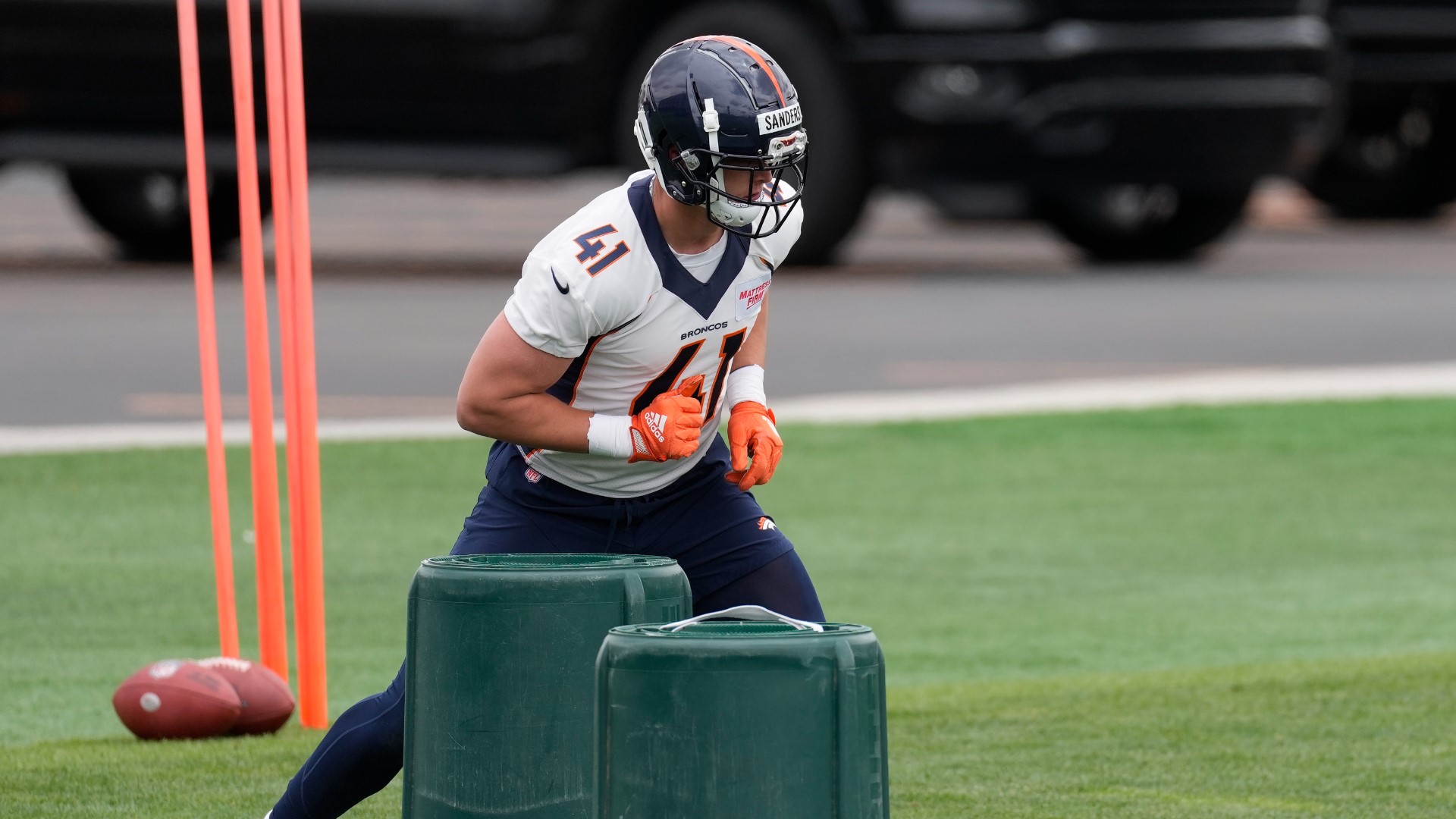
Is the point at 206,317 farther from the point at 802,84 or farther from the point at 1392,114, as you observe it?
the point at 1392,114

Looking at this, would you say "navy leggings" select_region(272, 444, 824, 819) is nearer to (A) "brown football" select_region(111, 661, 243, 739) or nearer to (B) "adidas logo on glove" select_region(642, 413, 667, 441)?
(B) "adidas logo on glove" select_region(642, 413, 667, 441)

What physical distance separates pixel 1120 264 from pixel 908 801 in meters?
13.7

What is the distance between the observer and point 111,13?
1555 cm

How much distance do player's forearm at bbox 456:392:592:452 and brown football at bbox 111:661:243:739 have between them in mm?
1740

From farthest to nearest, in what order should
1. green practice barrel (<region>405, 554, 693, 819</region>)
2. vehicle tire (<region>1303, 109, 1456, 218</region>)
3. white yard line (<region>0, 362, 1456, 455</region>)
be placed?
vehicle tire (<region>1303, 109, 1456, 218</region>) < white yard line (<region>0, 362, 1456, 455</region>) < green practice barrel (<region>405, 554, 693, 819</region>)

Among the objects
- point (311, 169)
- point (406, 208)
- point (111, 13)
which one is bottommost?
point (406, 208)

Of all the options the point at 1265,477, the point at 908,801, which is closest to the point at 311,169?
the point at 1265,477

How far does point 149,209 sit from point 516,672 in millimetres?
15897

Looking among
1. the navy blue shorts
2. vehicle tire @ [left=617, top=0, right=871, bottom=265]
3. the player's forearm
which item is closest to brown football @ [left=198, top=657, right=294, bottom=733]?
the navy blue shorts

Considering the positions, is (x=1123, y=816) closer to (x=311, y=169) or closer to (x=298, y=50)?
(x=298, y=50)

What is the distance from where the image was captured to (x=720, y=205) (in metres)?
4.45

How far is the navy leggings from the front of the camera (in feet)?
15.5

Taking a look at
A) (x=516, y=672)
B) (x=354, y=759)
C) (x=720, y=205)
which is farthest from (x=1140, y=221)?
(x=516, y=672)

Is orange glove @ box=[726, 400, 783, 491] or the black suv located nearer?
orange glove @ box=[726, 400, 783, 491]
